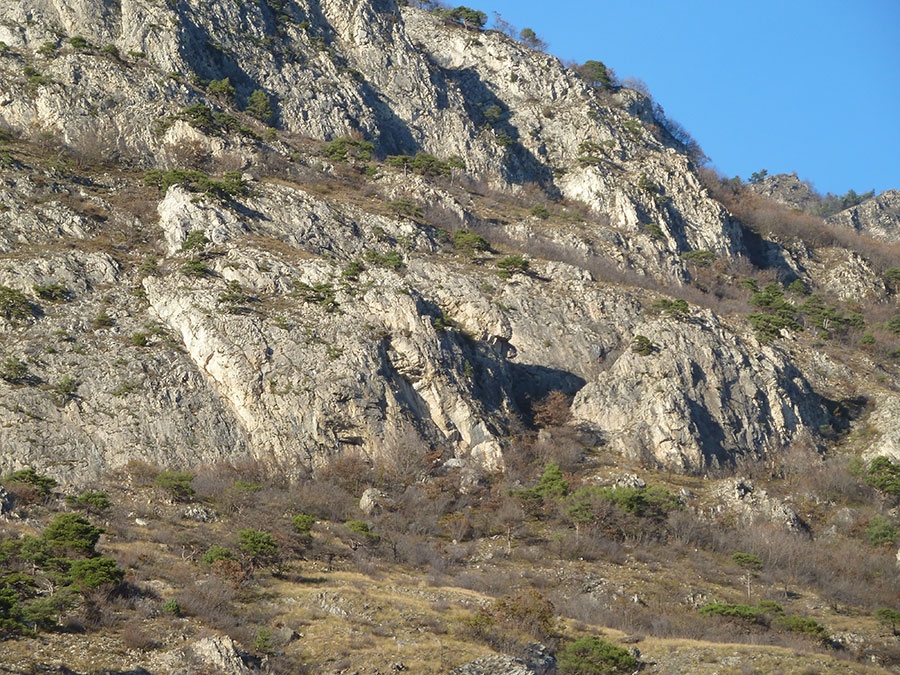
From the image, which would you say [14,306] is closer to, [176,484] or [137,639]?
[176,484]

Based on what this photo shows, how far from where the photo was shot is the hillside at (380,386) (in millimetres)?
39062

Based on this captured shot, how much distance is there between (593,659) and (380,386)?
90.1 feet

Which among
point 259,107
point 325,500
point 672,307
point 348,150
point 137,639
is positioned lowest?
point 137,639

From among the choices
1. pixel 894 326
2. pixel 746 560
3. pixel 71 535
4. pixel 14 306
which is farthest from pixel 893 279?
pixel 71 535

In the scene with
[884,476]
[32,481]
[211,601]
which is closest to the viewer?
[211,601]

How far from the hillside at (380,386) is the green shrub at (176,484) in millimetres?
154

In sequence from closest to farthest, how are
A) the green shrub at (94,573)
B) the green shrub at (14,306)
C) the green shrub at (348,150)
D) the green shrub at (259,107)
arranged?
1. the green shrub at (94,573)
2. the green shrub at (14,306)
3. the green shrub at (348,150)
4. the green shrub at (259,107)

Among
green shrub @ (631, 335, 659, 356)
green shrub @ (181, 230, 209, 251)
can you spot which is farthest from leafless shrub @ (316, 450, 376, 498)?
green shrub @ (631, 335, 659, 356)

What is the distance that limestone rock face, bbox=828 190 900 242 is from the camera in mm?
151500

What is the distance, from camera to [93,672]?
93.9ft

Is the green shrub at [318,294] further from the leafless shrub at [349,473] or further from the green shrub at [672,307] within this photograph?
the green shrub at [672,307]

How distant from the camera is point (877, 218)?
6225 inches

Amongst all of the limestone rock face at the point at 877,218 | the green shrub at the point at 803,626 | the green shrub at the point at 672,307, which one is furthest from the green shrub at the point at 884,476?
the limestone rock face at the point at 877,218

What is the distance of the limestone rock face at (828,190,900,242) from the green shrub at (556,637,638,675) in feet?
410
